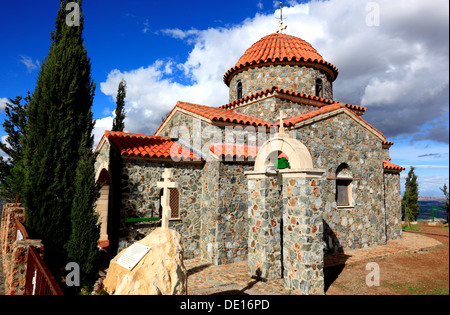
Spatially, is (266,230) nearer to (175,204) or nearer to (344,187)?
(175,204)

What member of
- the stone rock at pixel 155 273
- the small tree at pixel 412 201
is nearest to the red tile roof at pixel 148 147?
the stone rock at pixel 155 273

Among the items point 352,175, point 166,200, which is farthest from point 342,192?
point 166,200

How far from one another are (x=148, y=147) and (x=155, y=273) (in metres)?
6.60

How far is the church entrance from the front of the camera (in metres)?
6.46

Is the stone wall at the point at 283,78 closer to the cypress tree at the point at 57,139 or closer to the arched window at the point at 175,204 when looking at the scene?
the arched window at the point at 175,204

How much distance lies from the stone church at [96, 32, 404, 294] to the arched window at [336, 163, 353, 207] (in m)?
0.04

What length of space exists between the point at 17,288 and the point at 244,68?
42.6 ft

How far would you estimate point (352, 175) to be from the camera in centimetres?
1138

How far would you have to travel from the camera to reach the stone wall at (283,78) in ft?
44.9

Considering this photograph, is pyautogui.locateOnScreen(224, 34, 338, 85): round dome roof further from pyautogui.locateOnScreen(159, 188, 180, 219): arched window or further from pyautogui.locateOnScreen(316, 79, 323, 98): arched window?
pyautogui.locateOnScreen(159, 188, 180, 219): arched window

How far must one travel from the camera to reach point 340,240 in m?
10.6

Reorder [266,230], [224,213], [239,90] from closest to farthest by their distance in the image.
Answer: [266,230] < [224,213] < [239,90]

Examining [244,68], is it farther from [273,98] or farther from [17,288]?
[17,288]
